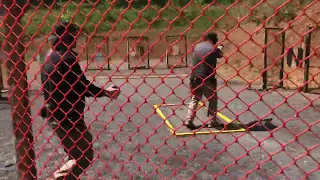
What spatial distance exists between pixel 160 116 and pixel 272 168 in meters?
3.05

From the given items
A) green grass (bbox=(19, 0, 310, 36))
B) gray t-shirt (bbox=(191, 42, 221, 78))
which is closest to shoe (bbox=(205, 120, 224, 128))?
gray t-shirt (bbox=(191, 42, 221, 78))

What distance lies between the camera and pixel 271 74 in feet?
39.5

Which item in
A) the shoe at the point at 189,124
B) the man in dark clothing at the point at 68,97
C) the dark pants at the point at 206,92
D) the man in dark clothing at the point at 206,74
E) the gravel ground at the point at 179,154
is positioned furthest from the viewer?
the shoe at the point at 189,124

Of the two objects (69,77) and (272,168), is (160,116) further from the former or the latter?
(69,77)

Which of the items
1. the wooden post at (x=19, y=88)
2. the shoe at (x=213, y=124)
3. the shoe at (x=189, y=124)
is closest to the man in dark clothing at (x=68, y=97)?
the wooden post at (x=19, y=88)

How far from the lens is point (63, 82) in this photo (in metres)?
3.53

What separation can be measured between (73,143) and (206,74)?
6.35 feet

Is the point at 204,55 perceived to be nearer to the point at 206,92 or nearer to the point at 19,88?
the point at 19,88

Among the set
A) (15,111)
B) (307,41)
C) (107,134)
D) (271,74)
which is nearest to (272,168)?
(107,134)

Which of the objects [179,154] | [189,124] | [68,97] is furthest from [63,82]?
[189,124]

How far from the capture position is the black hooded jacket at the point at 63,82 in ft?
11.1

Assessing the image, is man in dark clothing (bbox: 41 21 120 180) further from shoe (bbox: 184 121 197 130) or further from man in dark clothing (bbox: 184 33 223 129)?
shoe (bbox: 184 121 197 130)

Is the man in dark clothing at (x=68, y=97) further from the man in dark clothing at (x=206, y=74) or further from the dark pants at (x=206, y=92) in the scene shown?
the dark pants at (x=206, y=92)

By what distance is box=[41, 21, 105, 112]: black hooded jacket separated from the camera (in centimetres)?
340
